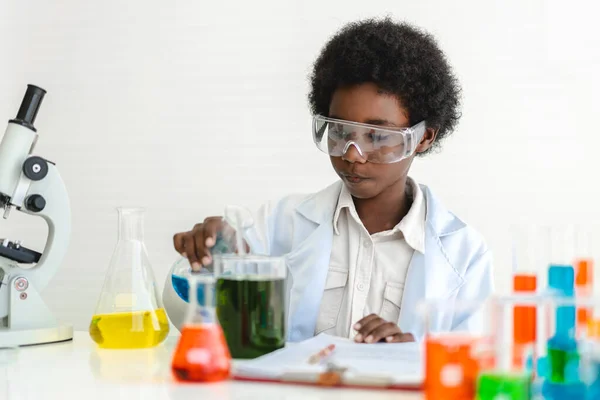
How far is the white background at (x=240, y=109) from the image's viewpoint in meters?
2.80

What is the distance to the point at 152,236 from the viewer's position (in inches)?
121

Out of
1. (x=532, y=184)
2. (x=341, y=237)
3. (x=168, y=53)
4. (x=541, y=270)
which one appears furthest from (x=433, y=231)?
(x=168, y=53)

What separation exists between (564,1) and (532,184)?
661 mm

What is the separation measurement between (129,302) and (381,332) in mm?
521

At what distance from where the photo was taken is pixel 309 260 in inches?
80.6

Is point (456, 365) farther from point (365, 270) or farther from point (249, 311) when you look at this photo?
point (365, 270)

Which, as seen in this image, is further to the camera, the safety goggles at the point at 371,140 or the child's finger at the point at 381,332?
the safety goggles at the point at 371,140

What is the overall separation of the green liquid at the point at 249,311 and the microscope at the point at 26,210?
1.92 ft

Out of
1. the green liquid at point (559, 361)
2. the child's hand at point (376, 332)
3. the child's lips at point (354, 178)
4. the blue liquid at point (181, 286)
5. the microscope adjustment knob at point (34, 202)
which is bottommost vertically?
the green liquid at point (559, 361)

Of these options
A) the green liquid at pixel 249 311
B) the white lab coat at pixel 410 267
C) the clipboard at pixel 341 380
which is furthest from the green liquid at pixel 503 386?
the white lab coat at pixel 410 267

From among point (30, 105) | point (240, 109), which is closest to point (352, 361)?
point (30, 105)

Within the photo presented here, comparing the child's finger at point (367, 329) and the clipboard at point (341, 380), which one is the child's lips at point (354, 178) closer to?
the child's finger at point (367, 329)

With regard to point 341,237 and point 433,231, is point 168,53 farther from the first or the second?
point 433,231

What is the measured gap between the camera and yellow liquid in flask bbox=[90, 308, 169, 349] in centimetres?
160
